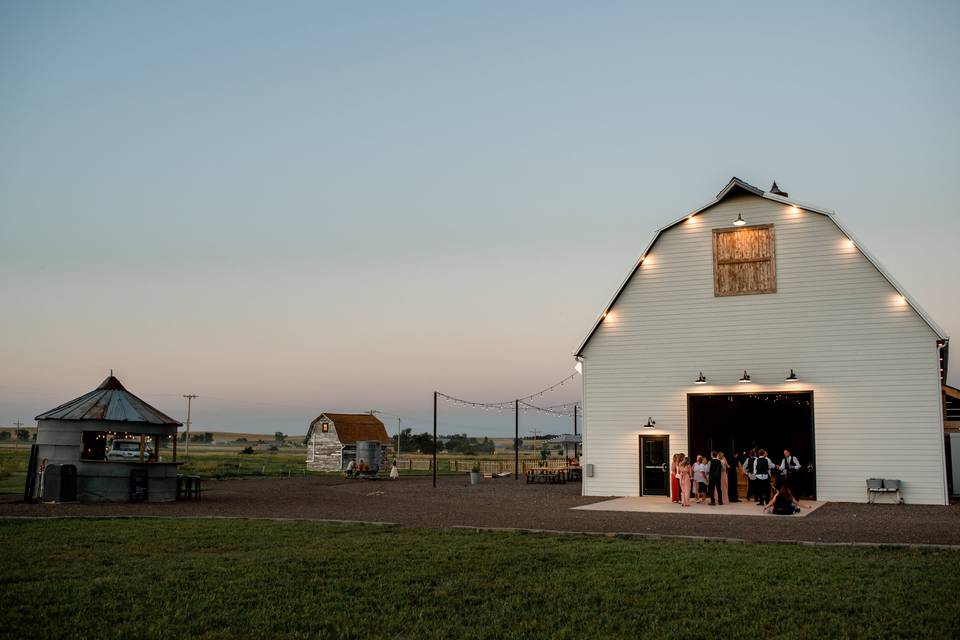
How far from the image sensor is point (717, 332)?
2514 cm

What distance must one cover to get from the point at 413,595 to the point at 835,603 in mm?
4538

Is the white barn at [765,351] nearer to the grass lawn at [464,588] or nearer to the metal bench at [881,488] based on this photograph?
the metal bench at [881,488]

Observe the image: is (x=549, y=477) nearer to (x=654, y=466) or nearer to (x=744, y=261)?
(x=654, y=466)

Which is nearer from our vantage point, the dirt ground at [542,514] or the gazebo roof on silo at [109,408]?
the dirt ground at [542,514]

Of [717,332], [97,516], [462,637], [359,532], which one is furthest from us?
[717,332]

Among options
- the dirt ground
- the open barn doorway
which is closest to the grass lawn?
the dirt ground

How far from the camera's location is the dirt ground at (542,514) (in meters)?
15.2

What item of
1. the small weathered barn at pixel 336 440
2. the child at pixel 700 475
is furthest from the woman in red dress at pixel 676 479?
the small weathered barn at pixel 336 440

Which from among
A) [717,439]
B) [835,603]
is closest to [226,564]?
[835,603]

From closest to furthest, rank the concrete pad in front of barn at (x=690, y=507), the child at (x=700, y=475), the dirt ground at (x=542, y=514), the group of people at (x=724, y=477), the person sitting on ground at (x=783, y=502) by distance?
the dirt ground at (x=542, y=514) < the person sitting on ground at (x=783, y=502) < the concrete pad in front of barn at (x=690, y=507) < the group of people at (x=724, y=477) < the child at (x=700, y=475)

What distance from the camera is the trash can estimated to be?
24.3 m

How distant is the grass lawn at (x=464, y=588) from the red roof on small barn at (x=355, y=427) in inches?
1807

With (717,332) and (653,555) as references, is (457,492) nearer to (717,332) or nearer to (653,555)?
(717,332)

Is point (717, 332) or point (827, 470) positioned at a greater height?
point (717, 332)
